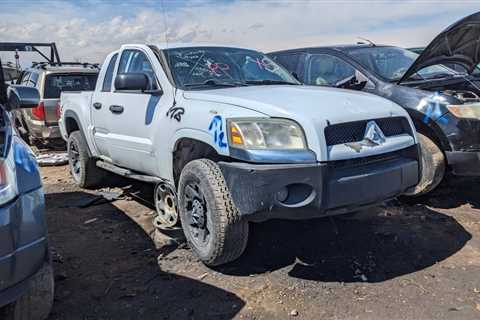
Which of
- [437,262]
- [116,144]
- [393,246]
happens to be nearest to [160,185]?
[116,144]

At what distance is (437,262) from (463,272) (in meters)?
0.22

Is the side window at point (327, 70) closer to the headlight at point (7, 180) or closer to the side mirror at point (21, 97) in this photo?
the side mirror at point (21, 97)

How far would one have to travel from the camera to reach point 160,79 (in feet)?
14.0

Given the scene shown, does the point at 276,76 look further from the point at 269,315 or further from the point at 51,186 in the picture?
the point at 51,186

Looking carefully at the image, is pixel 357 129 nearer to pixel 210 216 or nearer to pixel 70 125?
pixel 210 216

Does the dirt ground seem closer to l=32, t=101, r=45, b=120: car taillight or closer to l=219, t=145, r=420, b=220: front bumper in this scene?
Result: l=219, t=145, r=420, b=220: front bumper

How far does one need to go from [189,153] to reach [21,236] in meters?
1.81

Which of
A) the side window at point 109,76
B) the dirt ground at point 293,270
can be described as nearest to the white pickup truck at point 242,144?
the dirt ground at point 293,270

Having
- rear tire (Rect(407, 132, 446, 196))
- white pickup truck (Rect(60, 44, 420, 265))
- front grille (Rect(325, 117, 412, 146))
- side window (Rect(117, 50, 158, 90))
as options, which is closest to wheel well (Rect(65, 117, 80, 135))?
side window (Rect(117, 50, 158, 90))

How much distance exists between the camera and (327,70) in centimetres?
608

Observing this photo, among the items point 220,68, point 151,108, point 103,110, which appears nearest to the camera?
point 151,108

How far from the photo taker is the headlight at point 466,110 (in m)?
4.64

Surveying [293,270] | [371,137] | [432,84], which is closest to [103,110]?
[293,270]

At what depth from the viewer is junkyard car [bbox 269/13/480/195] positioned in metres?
4.67
